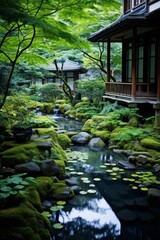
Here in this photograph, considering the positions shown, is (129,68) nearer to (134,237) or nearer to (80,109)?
(80,109)

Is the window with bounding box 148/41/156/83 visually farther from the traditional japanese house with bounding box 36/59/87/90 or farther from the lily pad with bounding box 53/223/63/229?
the traditional japanese house with bounding box 36/59/87/90

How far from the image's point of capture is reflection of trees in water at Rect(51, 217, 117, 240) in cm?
554

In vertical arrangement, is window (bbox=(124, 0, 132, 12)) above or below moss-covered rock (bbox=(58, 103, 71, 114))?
above

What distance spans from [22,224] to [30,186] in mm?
1562

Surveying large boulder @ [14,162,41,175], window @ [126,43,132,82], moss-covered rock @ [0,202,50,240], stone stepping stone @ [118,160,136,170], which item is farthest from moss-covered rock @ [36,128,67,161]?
window @ [126,43,132,82]

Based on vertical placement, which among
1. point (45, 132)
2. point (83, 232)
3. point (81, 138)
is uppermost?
point (45, 132)

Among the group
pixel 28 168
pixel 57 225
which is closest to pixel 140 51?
pixel 28 168

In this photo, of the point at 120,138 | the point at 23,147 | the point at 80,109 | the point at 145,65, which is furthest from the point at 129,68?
the point at 23,147

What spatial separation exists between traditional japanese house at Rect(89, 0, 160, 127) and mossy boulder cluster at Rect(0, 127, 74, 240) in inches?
197

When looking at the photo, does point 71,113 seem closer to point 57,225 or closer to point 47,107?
point 47,107

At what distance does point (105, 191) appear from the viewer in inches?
305

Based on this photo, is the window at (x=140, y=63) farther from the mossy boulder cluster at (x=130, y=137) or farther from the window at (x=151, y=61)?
the mossy boulder cluster at (x=130, y=137)

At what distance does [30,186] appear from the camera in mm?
6406

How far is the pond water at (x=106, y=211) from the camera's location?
224 inches
